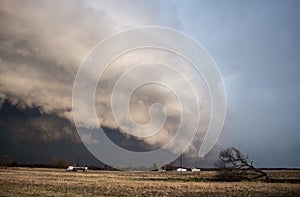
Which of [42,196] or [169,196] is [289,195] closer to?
[169,196]

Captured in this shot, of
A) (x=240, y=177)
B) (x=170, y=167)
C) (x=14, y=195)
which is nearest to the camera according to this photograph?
(x=14, y=195)

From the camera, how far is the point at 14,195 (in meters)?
24.2

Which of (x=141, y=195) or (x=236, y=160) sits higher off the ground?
(x=236, y=160)

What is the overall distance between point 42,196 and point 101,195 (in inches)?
180

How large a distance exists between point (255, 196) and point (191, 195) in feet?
16.4

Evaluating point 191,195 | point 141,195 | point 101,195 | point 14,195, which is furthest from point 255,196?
point 14,195

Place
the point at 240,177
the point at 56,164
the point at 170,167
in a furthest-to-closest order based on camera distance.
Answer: the point at 56,164
the point at 170,167
the point at 240,177

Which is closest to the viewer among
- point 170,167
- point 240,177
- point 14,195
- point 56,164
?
point 14,195

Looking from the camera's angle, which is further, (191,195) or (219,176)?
(219,176)

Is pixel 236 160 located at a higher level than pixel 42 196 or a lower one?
higher

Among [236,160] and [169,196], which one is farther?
[236,160]

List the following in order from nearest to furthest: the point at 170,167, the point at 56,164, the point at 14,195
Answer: the point at 14,195 < the point at 170,167 < the point at 56,164

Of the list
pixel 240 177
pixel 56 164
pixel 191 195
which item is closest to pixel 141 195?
pixel 191 195

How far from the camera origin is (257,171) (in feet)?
157
